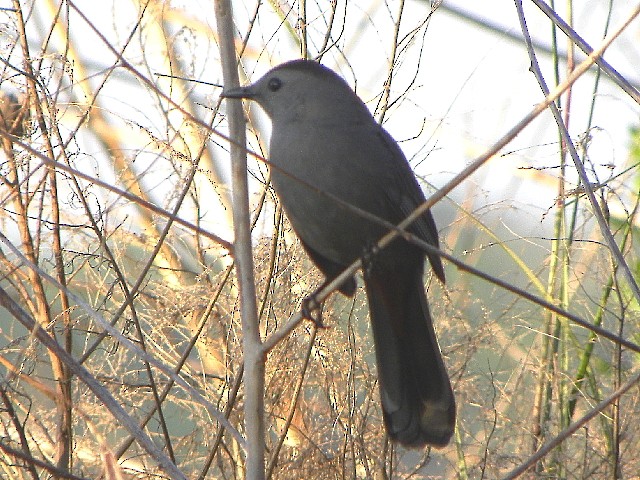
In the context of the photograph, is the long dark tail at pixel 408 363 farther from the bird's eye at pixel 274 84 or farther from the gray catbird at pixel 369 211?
the bird's eye at pixel 274 84

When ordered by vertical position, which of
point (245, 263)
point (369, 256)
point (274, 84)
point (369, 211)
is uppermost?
point (274, 84)

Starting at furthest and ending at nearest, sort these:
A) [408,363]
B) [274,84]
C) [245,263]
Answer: [274,84]
[408,363]
[245,263]

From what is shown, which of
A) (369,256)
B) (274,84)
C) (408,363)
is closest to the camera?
(369,256)

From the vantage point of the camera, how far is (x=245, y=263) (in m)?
2.28

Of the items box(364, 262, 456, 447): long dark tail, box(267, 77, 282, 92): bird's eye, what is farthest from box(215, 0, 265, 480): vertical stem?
box(267, 77, 282, 92): bird's eye

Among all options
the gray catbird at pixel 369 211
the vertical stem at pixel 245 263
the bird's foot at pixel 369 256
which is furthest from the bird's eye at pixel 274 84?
the vertical stem at pixel 245 263

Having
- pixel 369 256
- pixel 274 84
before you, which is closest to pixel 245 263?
pixel 369 256

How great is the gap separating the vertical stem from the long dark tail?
32.6 inches

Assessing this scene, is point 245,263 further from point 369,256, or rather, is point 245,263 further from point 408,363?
point 408,363

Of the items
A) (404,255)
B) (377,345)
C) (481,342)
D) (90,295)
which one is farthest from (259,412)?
(90,295)

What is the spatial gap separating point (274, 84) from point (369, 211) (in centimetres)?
69

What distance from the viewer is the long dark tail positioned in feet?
9.57

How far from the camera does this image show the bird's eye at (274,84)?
335cm

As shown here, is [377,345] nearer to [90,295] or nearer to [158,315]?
[158,315]
